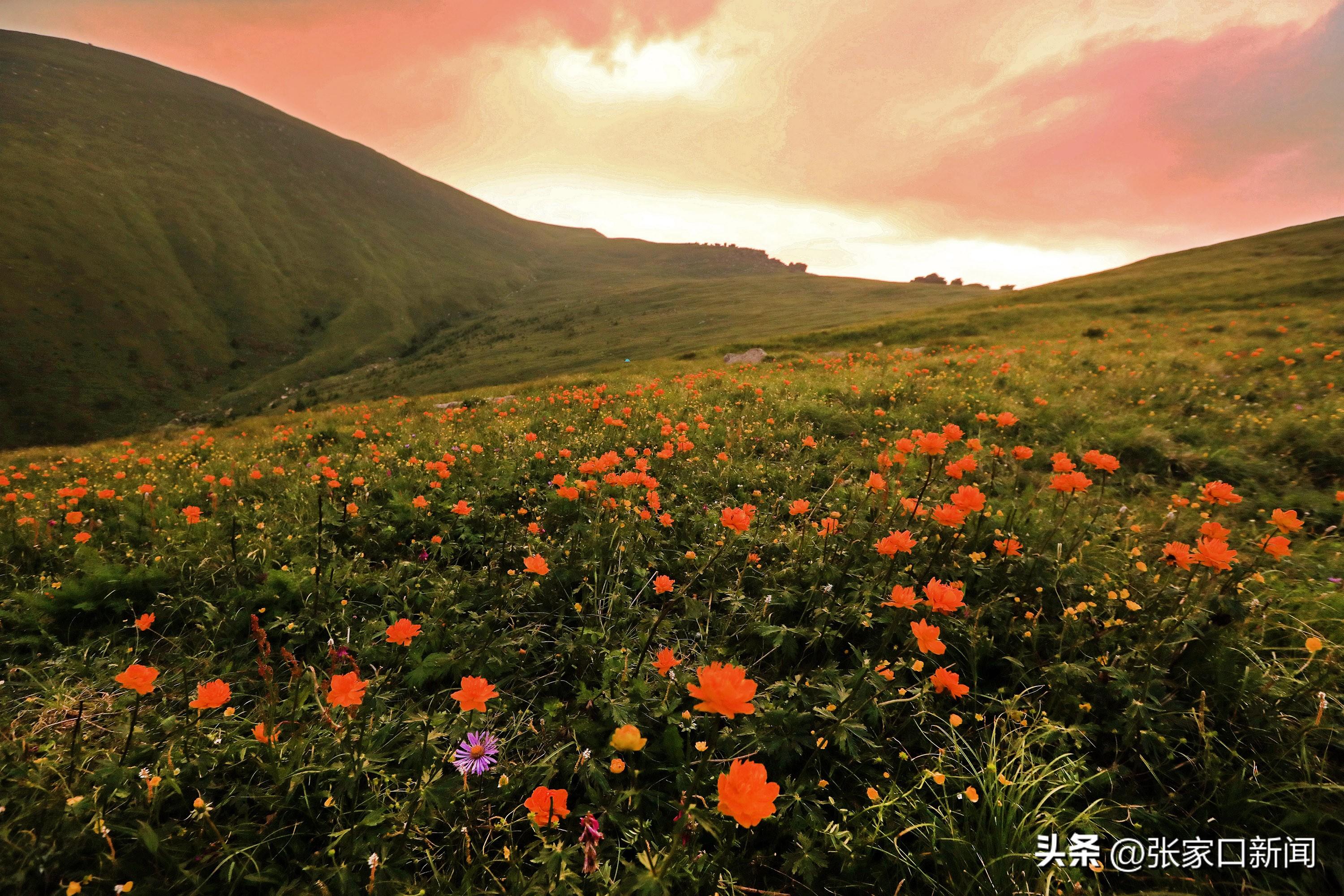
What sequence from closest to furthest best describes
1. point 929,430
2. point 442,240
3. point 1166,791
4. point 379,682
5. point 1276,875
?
point 1276,875, point 1166,791, point 379,682, point 929,430, point 442,240

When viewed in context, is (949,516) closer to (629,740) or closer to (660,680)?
(660,680)

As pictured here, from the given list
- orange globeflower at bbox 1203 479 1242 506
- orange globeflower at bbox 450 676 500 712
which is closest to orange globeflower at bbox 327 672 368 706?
orange globeflower at bbox 450 676 500 712

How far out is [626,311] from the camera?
70.4 meters

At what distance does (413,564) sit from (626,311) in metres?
69.8

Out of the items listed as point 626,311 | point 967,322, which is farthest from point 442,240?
point 967,322

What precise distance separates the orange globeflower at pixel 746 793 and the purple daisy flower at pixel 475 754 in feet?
3.25

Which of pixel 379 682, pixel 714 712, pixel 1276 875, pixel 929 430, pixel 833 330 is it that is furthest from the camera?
pixel 833 330

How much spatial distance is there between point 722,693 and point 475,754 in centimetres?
111

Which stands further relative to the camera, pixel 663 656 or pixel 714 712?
pixel 663 656

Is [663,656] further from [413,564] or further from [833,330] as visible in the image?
[833,330]

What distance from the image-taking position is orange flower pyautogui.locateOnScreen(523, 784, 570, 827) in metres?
1.77

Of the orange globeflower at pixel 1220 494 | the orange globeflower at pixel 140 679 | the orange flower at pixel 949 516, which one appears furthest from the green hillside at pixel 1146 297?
the orange globeflower at pixel 140 679

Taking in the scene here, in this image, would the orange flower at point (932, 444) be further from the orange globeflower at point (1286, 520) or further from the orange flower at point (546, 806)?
the orange flower at point (546, 806)

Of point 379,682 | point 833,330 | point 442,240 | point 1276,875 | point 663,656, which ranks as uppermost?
point 442,240
